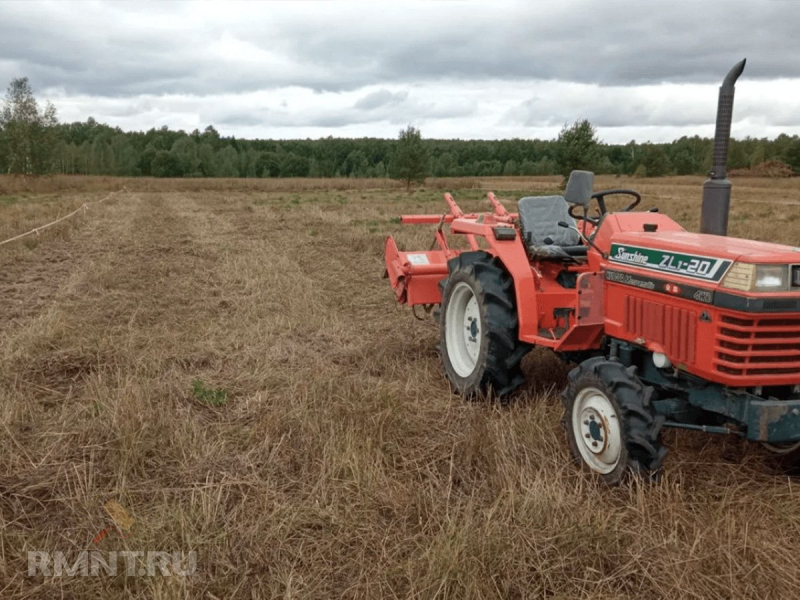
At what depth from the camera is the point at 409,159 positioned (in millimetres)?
42531

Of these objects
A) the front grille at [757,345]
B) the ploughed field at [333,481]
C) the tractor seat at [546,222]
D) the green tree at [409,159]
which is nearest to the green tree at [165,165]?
the green tree at [409,159]

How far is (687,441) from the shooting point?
13.6 ft

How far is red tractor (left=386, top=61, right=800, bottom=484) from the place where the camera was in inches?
125

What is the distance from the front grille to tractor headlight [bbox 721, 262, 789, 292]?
0.46 ft

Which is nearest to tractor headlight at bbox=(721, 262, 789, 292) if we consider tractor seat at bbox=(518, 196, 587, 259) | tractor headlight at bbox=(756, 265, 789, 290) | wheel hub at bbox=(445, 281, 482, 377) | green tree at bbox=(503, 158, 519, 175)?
tractor headlight at bbox=(756, 265, 789, 290)

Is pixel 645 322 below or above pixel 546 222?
below

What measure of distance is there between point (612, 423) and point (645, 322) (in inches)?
23.2

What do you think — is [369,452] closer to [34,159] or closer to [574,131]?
[574,131]

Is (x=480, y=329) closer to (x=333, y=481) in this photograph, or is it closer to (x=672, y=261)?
(x=672, y=261)

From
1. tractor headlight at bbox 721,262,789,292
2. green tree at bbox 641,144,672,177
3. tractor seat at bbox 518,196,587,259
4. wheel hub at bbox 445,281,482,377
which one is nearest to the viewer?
tractor headlight at bbox 721,262,789,292

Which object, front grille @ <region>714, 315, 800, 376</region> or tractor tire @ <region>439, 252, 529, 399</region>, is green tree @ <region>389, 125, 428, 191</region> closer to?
tractor tire @ <region>439, 252, 529, 399</region>

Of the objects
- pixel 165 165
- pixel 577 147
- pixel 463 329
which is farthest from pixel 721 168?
Result: pixel 165 165

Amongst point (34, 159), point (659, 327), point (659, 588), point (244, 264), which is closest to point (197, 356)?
point (659, 327)

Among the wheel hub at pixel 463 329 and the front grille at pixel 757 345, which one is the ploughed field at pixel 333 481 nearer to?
the wheel hub at pixel 463 329
